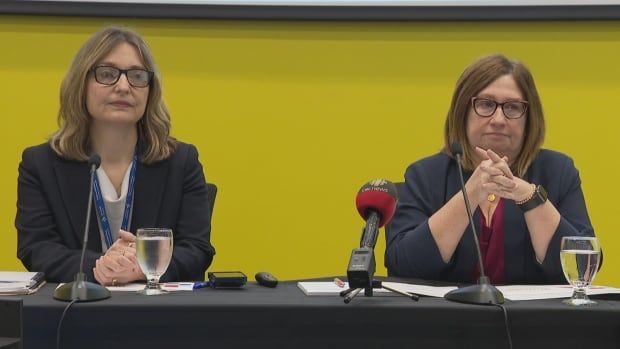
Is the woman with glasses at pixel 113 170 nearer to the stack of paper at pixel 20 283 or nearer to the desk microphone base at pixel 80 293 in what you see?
the stack of paper at pixel 20 283

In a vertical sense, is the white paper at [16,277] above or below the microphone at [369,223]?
below

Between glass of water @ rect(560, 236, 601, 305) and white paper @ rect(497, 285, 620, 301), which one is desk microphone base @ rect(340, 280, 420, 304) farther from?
glass of water @ rect(560, 236, 601, 305)

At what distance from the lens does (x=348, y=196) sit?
10.4ft

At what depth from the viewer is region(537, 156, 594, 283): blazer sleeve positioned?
6.79 feet

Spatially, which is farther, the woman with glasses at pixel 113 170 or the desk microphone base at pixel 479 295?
the woman with glasses at pixel 113 170

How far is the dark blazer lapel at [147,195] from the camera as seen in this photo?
234cm

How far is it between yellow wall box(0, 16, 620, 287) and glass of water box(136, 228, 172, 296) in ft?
4.83

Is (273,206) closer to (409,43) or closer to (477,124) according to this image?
(409,43)

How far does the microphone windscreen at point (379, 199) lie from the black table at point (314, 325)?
24cm

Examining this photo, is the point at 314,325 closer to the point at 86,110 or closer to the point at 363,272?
the point at 363,272

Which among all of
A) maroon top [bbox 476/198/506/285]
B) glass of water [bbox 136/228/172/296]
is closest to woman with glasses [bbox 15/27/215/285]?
glass of water [bbox 136/228/172/296]

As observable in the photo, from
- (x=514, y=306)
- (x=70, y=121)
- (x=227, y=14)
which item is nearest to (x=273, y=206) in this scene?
(x=227, y=14)

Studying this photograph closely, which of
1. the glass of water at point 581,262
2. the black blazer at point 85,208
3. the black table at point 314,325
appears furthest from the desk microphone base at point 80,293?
the glass of water at point 581,262

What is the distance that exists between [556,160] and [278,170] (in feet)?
3.82
